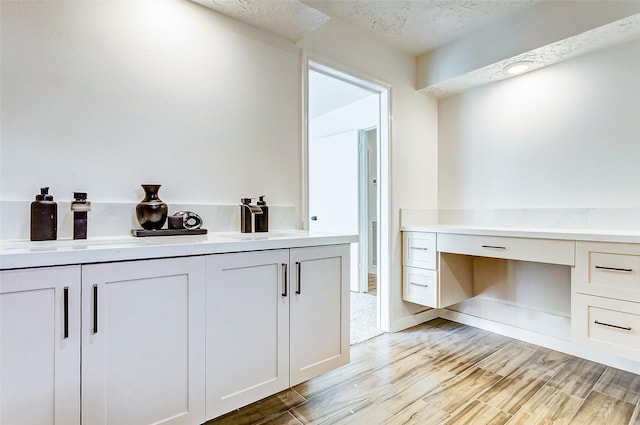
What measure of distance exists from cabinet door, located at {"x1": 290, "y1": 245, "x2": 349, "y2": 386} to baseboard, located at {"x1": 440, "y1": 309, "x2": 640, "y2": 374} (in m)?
1.68

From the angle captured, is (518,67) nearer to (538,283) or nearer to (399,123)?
(399,123)

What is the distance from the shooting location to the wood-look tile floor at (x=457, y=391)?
1.61 metres

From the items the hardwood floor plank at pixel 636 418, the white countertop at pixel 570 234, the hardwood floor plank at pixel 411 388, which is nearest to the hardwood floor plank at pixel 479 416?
the hardwood floor plank at pixel 411 388

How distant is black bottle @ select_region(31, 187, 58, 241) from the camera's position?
4.27ft

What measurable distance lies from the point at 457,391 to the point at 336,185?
287cm

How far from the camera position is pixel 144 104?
5.34 ft

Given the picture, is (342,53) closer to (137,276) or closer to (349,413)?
(137,276)

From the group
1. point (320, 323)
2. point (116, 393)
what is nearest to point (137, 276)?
point (116, 393)

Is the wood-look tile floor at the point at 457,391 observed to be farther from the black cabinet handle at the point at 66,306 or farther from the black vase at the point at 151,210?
the black vase at the point at 151,210

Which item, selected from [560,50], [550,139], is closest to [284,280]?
[550,139]

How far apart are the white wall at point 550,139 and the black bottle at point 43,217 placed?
2.97m

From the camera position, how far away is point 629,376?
202 cm

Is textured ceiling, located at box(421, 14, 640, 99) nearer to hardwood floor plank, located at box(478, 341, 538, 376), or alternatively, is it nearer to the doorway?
the doorway

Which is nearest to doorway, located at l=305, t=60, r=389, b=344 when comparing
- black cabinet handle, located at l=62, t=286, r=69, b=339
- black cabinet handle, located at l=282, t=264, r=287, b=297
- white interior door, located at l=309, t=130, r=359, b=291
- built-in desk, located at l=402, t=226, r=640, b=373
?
white interior door, located at l=309, t=130, r=359, b=291
